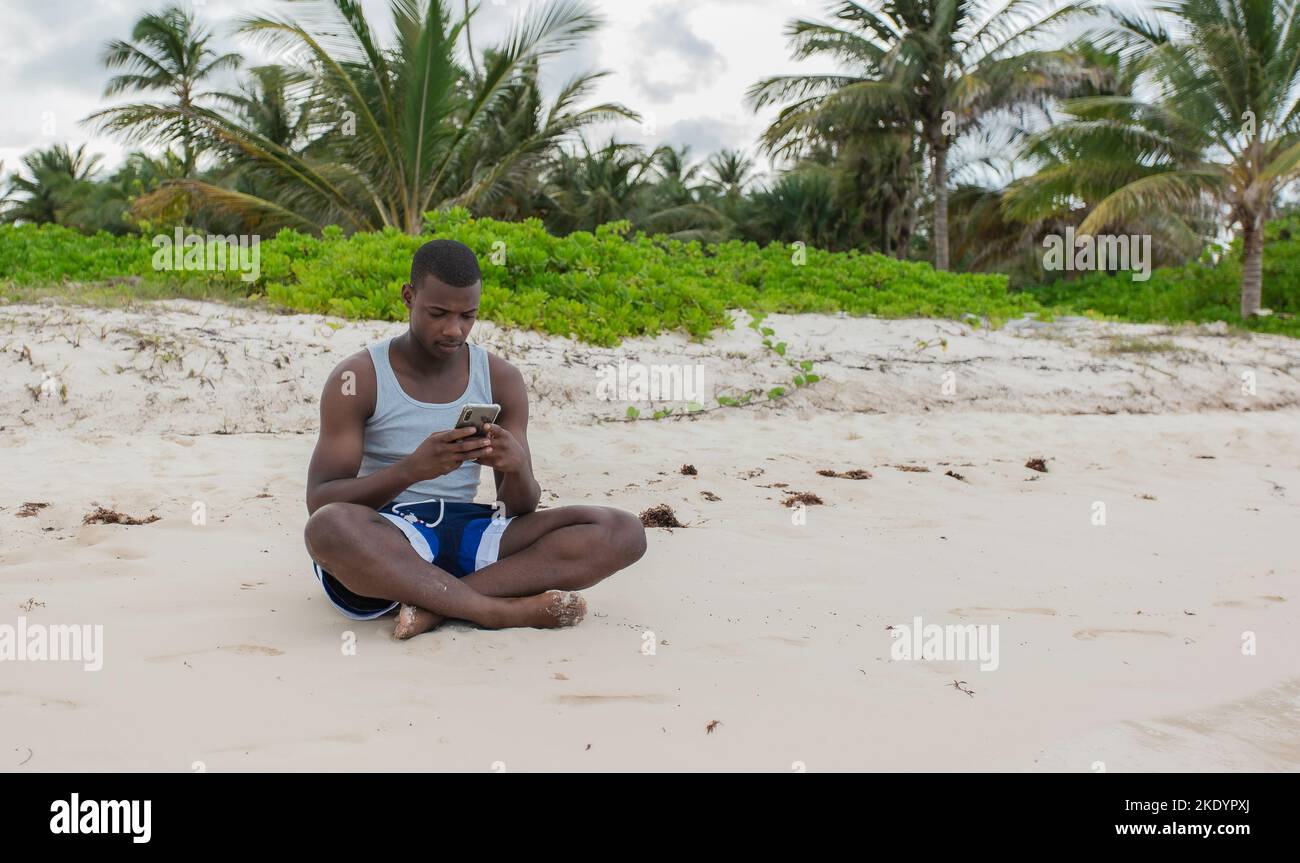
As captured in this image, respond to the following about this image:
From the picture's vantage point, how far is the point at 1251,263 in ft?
50.3

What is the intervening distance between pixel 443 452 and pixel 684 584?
115cm

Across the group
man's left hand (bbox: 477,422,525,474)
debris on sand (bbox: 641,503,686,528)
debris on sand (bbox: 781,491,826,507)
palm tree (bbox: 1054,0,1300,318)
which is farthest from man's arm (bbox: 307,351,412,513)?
palm tree (bbox: 1054,0,1300,318)

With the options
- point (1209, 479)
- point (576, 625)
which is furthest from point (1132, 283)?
point (576, 625)

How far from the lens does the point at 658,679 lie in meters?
2.43

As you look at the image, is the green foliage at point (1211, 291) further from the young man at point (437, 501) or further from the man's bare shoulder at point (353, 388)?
the man's bare shoulder at point (353, 388)

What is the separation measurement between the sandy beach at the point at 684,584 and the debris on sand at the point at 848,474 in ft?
0.19

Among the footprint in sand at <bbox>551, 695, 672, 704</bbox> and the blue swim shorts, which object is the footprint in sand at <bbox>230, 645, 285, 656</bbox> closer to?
the blue swim shorts

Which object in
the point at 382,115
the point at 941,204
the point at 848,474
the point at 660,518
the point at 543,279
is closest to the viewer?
the point at 660,518

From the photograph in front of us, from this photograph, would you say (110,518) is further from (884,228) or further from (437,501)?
(884,228)

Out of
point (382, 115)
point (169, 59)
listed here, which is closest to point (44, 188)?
point (169, 59)

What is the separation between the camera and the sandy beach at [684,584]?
2.08 metres

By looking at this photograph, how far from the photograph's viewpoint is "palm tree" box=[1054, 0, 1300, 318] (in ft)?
44.7

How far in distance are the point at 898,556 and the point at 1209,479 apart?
115 inches
